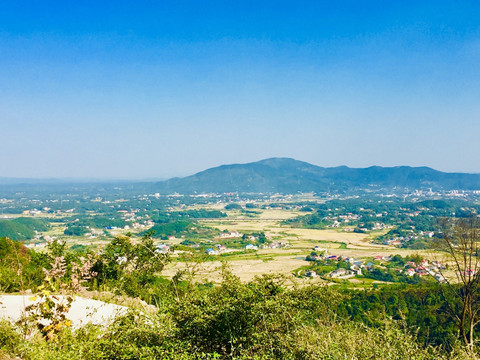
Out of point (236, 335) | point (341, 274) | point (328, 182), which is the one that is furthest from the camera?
point (328, 182)

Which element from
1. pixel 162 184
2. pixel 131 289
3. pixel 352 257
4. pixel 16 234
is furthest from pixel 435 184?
pixel 131 289

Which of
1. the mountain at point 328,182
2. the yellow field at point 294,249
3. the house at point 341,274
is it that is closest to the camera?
the house at point 341,274

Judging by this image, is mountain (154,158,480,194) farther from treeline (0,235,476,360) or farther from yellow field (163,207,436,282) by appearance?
treeline (0,235,476,360)

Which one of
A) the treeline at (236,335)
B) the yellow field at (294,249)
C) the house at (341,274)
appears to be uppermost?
the treeline at (236,335)

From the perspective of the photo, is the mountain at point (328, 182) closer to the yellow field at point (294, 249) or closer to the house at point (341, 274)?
the yellow field at point (294, 249)

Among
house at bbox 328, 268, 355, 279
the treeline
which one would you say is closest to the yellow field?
Answer: house at bbox 328, 268, 355, 279

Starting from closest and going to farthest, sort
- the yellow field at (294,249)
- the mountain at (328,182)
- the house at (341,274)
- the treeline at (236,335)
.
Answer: the treeline at (236,335) → the house at (341,274) → the yellow field at (294,249) → the mountain at (328,182)

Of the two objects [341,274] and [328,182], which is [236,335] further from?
[328,182]

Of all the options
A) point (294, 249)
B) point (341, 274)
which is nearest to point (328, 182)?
point (294, 249)

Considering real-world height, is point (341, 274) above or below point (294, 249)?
above

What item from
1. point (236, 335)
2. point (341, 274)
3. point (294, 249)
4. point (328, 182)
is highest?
point (328, 182)

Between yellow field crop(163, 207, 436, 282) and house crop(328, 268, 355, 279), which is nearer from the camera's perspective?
house crop(328, 268, 355, 279)

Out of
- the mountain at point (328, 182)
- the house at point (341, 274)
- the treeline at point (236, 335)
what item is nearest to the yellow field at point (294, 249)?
the house at point (341, 274)
